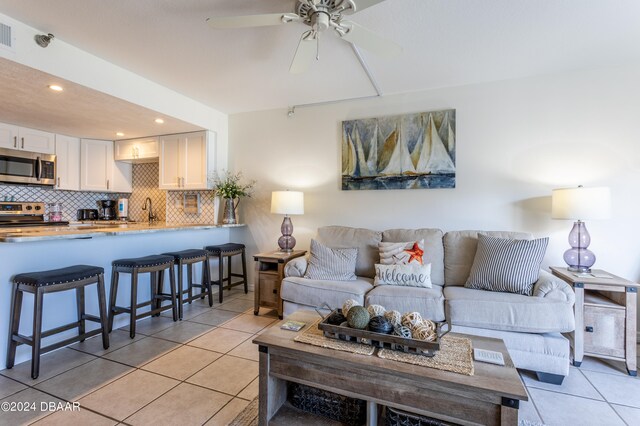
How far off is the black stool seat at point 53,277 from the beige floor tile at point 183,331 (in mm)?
882

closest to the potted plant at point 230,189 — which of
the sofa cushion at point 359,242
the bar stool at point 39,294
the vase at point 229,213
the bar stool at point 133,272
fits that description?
the vase at point 229,213

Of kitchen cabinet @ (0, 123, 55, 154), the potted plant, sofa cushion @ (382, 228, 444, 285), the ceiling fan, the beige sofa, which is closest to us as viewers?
the ceiling fan

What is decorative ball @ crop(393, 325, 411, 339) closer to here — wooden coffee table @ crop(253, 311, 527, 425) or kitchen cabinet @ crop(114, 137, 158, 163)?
wooden coffee table @ crop(253, 311, 527, 425)

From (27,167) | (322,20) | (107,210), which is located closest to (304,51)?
(322,20)

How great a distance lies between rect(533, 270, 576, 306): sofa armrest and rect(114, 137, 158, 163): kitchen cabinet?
16.5 feet

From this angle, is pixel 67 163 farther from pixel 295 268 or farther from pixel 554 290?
pixel 554 290

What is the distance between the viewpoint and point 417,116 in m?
3.46

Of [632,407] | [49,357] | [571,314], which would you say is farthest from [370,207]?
[49,357]

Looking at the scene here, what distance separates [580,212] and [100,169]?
6.31m

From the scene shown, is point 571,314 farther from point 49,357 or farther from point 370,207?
point 49,357

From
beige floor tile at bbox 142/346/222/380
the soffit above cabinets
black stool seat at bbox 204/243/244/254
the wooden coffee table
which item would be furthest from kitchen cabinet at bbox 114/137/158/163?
the wooden coffee table

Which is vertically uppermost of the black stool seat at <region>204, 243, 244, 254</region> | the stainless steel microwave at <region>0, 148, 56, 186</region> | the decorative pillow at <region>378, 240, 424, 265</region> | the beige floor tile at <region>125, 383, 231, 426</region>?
the stainless steel microwave at <region>0, 148, 56, 186</region>

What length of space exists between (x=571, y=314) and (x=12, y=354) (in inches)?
161

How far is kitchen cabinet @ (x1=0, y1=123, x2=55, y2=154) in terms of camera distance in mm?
3953
